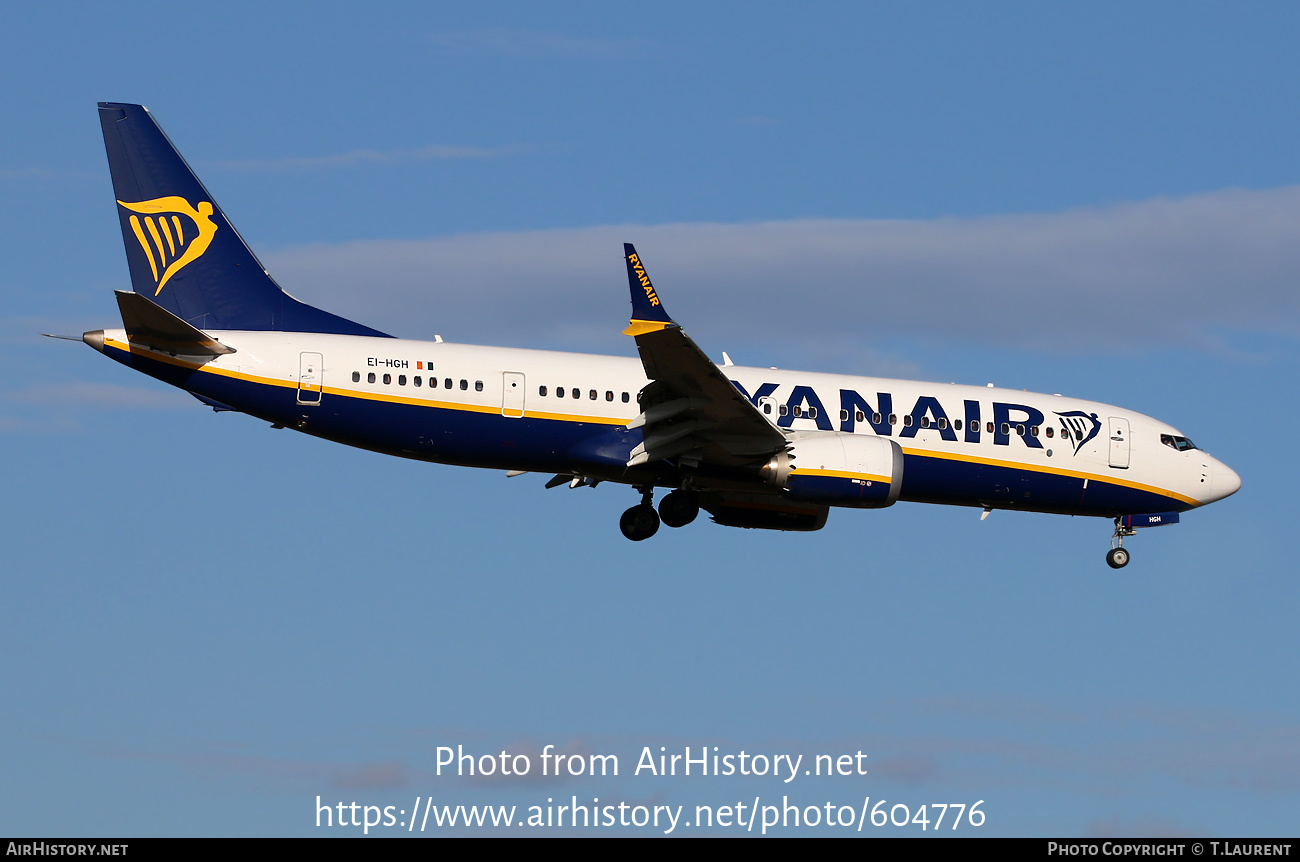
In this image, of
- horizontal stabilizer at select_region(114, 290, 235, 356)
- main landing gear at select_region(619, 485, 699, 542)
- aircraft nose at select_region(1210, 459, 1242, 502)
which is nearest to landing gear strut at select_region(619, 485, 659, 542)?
main landing gear at select_region(619, 485, 699, 542)

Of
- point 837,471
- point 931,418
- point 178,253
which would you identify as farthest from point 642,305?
point 178,253

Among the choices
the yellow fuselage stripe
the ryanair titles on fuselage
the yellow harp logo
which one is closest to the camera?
the yellow fuselage stripe

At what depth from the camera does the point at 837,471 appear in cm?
3706

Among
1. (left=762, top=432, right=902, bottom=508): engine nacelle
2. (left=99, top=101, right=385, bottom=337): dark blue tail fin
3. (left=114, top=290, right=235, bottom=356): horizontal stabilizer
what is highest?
(left=99, top=101, right=385, bottom=337): dark blue tail fin

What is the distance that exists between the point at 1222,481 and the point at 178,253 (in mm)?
26578

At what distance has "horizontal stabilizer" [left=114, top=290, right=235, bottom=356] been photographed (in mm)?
34688

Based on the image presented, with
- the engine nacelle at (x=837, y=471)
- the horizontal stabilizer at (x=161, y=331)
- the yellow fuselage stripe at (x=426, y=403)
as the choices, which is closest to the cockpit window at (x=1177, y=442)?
the yellow fuselage stripe at (x=426, y=403)

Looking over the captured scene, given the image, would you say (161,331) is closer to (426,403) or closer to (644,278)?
(426,403)

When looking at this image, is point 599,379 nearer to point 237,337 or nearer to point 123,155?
point 237,337

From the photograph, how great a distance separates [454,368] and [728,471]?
6.59m

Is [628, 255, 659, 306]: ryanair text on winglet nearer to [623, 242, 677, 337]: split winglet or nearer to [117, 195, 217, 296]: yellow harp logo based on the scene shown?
[623, 242, 677, 337]: split winglet

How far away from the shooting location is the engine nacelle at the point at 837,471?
3709 cm

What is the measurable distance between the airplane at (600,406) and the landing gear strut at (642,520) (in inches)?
2.1
